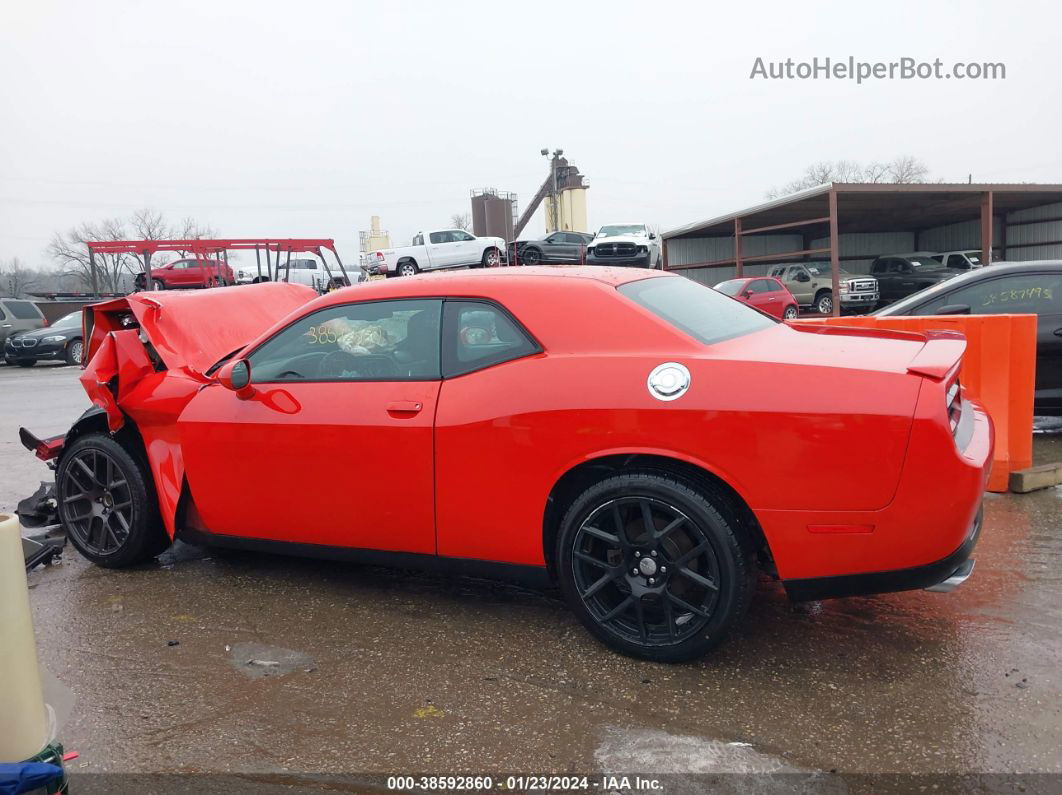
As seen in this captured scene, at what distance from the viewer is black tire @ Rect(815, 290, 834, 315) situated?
78.8 ft

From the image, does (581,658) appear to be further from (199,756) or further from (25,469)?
(25,469)

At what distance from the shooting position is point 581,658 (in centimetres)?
323

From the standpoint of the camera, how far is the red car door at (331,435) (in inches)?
137

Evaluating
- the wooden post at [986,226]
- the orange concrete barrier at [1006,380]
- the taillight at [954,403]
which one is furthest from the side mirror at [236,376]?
the wooden post at [986,226]

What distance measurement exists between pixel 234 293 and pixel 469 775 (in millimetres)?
3545

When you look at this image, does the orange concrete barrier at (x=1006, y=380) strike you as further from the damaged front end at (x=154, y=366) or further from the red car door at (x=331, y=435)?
the damaged front end at (x=154, y=366)

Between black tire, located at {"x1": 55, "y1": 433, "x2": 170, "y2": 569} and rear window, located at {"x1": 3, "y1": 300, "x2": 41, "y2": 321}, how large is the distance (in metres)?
21.3

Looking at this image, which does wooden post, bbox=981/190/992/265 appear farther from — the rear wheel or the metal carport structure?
the rear wheel

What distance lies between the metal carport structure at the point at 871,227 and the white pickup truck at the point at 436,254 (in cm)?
696

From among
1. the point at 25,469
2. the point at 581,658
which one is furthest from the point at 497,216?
the point at 581,658

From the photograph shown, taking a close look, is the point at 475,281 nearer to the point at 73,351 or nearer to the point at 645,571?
the point at 645,571


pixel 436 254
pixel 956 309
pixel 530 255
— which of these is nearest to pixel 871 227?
pixel 530 255

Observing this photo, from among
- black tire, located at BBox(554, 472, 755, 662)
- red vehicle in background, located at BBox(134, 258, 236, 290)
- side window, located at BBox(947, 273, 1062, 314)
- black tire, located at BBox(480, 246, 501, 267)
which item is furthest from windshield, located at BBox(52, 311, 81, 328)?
black tire, located at BBox(554, 472, 755, 662)

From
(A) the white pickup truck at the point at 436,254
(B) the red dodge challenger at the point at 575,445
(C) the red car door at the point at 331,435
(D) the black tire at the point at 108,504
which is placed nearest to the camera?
(B) the red dodge challenger at the point at 575,445
